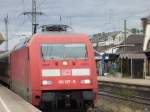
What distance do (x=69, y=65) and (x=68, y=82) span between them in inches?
22.8

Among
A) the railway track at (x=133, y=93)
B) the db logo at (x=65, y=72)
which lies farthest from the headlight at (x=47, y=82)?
the railway track at (x=133, y=93)

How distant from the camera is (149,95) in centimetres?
2633

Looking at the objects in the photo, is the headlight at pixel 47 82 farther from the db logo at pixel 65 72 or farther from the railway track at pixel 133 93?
the railway track at pixel 133 93

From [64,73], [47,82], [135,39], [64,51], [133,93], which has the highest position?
[64,51]

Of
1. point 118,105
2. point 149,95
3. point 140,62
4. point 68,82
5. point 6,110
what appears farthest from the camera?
point 140,62

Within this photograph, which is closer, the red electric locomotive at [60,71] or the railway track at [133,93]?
the red electric locomotive at [60,71]

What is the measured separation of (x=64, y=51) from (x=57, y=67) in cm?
70

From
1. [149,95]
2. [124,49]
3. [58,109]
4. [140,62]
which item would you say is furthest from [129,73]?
[58,109]

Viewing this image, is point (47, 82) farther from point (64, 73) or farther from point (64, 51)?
point (64, 51)

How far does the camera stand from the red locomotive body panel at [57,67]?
55.2 ft

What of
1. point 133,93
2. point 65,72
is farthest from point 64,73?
point 133,93

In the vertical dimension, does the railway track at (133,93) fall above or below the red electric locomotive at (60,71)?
below

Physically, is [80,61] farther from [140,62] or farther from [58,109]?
[140,62]

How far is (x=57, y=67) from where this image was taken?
17094 mm
